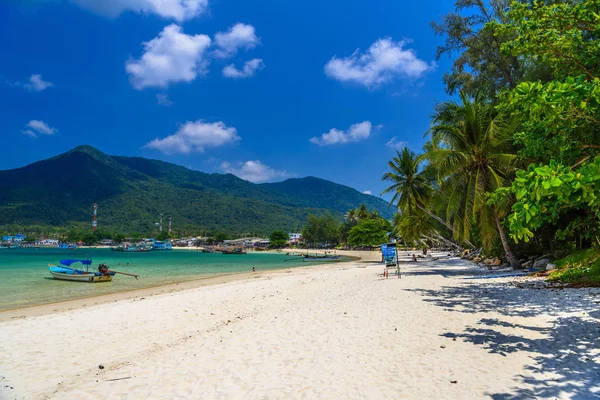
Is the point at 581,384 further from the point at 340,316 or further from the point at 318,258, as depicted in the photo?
the point at 318,258

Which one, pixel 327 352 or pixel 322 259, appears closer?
pixel 327 352

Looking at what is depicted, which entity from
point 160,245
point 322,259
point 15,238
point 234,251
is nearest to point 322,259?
point 322,259

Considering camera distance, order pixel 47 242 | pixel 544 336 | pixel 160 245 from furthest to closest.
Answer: pixel 47 242 < pixel 160 245 < pixel 544 336

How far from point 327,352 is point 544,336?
12.9ft

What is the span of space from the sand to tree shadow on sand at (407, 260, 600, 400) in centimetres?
2

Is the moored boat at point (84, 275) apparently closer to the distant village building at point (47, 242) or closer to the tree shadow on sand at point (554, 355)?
the tree shadow on sand at point (554, 355)

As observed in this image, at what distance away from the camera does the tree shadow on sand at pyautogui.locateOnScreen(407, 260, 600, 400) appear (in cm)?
400

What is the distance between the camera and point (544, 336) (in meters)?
5.96

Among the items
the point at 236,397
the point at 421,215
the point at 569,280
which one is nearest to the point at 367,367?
the point at 236,397

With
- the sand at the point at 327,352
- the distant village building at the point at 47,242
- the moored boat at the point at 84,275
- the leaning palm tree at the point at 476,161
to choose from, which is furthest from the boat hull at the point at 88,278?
the distant village building at the point at 47,242

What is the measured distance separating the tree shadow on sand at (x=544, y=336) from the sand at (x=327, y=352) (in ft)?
0.07

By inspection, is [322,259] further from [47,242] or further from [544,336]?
[47,242]

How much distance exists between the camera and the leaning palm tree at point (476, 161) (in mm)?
16125

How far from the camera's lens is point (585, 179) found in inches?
118
